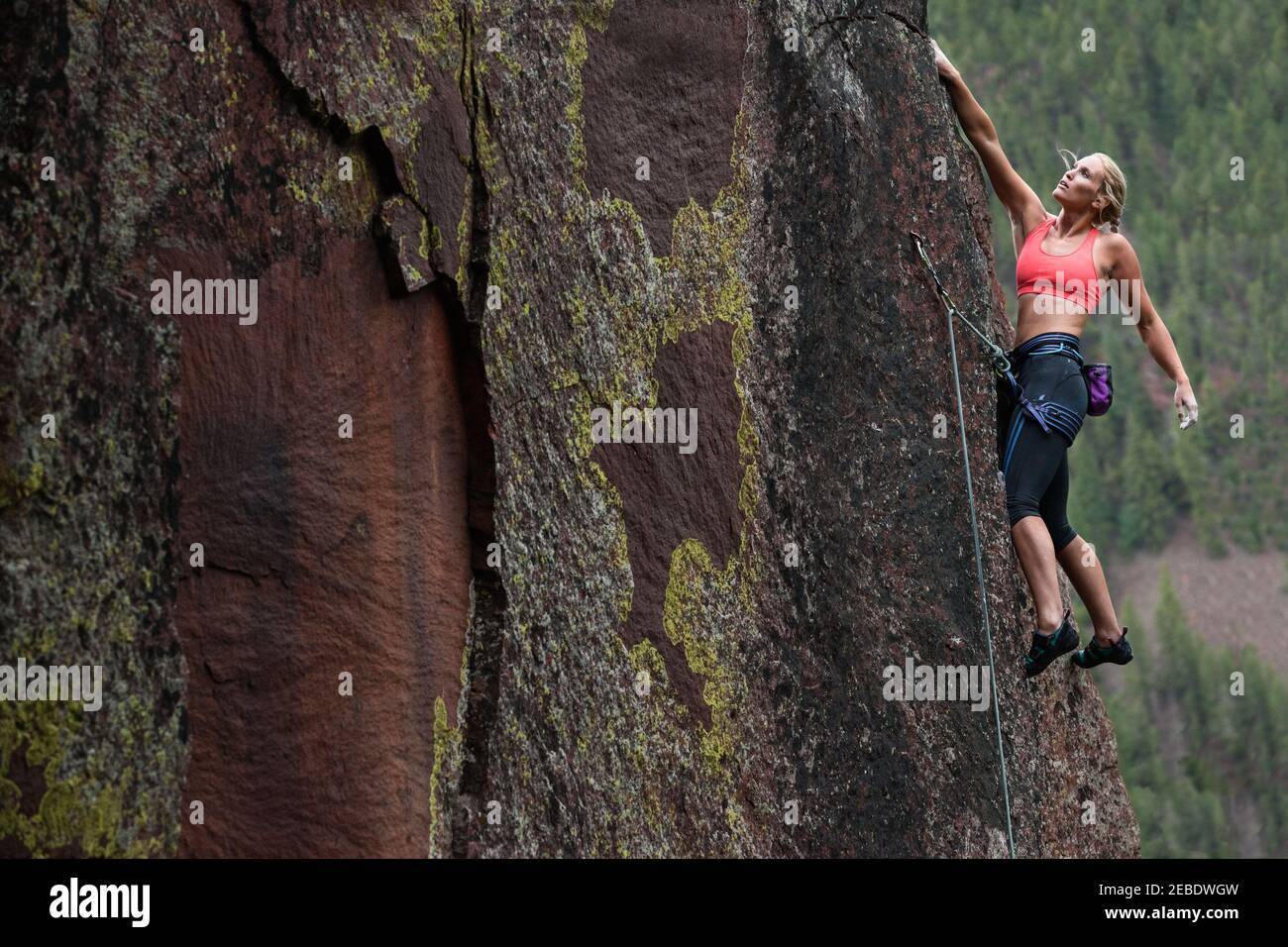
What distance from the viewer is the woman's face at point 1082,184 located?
791cm

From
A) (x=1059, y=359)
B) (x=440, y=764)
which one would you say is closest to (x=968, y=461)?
(x=1059, y=359)

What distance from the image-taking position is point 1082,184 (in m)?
7.91

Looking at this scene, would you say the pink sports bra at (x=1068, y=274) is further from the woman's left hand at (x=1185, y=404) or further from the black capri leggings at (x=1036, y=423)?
the woman's left hand at (x=1185, y=404)

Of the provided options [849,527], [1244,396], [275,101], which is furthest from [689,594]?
[1244,396]

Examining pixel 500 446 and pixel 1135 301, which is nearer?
pixel 500 446

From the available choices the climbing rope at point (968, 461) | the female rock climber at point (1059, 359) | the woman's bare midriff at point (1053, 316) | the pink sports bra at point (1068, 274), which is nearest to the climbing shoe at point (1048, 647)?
the female rock climber at point (1059, 359)

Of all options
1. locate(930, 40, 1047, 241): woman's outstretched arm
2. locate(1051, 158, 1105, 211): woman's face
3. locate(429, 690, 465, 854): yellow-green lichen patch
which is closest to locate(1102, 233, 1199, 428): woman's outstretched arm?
locate(1051, 158, 1105, 211): woman's face

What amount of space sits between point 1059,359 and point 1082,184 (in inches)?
35.8

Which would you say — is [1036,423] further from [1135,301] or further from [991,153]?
[991,153]

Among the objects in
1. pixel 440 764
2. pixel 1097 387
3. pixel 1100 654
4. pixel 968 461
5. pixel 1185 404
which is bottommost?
pixel 440 764

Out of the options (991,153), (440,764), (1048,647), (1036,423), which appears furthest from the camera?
(991,153)

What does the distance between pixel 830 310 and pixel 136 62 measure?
3688 millimetres

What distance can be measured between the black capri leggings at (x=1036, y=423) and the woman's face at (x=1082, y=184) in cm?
70

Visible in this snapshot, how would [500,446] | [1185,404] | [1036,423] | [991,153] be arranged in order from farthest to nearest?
1. [991,153]
2. [1036,423]
3. [1185,404]
4. [500,446]
